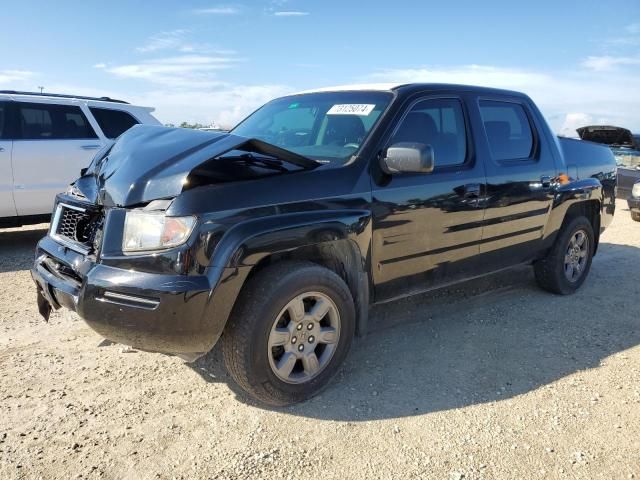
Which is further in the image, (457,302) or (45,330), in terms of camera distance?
(457,302)

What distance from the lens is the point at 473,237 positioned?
12.7 ft

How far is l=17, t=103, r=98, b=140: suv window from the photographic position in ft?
21.1

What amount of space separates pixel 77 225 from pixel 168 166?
2.47 ft

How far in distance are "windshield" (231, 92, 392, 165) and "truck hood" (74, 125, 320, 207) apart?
0.40 metres

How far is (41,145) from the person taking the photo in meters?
6.49

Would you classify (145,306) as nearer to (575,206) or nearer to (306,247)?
(306,247)

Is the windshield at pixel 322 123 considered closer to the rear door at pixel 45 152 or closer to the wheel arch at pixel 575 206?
the wheel arch at pixel 575 206

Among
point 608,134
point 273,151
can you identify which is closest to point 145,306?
point 273,151

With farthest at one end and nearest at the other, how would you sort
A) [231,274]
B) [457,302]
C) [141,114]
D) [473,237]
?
[141,114] < [457,302] < [473,237] < [231,274]

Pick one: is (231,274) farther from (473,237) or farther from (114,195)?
(473,237)

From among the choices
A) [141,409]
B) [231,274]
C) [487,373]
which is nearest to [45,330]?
[141,409]

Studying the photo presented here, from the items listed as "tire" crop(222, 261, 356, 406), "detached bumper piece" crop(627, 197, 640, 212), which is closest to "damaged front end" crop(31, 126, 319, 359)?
"tire" crop(222, 261, 356, 406)

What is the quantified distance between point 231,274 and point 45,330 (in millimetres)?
2177

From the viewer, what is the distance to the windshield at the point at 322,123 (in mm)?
3385
